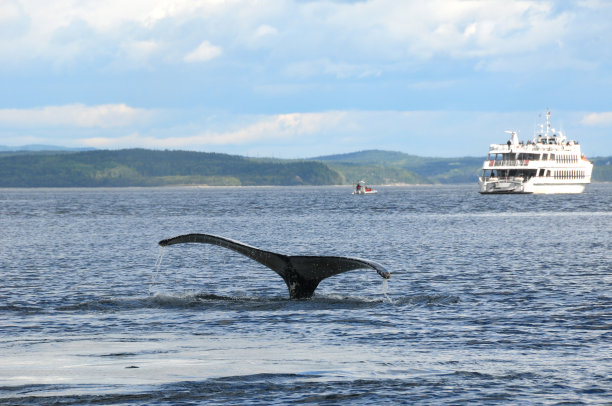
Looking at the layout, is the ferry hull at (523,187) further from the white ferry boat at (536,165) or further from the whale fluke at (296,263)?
the whale fluke at (296,263)

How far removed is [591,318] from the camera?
74.4 feet

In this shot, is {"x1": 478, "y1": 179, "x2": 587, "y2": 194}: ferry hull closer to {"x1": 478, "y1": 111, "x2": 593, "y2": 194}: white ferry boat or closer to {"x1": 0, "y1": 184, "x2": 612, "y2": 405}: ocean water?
{"x1": 478, "y1": 111, "x2": 593, "y2": 194}: white ferry boat

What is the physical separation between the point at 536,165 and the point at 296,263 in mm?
153544

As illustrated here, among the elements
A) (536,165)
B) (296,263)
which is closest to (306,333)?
(296,263)

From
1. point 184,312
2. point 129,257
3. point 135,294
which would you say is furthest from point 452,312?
point 129,257

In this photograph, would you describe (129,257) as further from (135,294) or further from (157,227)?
(157,227)

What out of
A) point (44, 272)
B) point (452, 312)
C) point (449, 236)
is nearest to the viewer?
point (452, 312)

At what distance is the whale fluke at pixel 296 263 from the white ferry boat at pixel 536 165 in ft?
481

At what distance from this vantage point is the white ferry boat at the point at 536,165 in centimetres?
16975

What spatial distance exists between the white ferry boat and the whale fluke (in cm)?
14675

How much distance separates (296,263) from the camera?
23562mm

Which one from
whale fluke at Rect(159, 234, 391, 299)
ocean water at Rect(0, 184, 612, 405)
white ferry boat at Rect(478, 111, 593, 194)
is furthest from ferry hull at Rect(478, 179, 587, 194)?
whale fluke at Rect(159, 234, 391, 299)

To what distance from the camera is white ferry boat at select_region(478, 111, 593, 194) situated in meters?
170

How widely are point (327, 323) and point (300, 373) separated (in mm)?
5985
